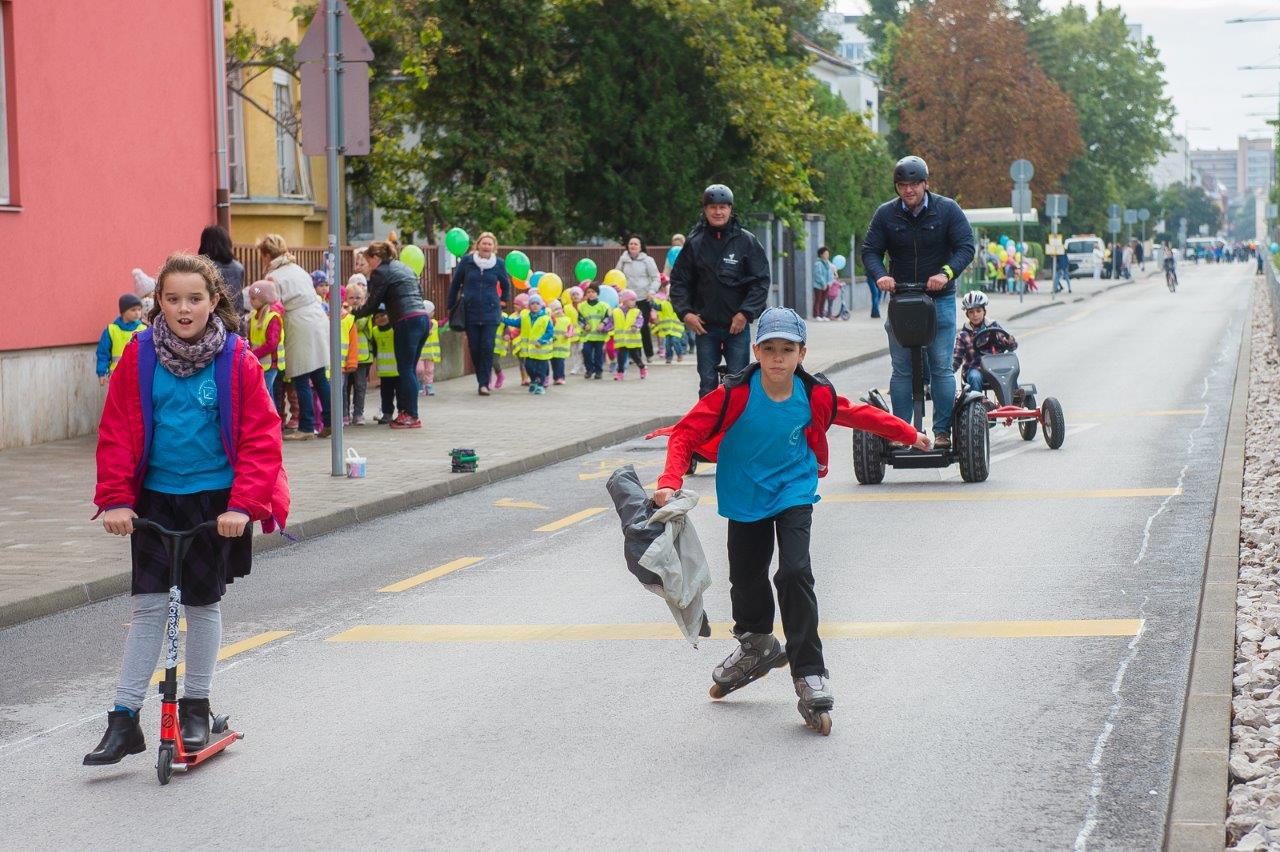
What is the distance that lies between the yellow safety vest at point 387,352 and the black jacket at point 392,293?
0.63 feet

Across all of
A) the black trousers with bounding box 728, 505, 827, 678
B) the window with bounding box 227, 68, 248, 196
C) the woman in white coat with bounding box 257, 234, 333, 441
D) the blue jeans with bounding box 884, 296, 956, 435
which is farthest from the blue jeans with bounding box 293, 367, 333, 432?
the black trousers with bounding box 728, 505, 827, 678

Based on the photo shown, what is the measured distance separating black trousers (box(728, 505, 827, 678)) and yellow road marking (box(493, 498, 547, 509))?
5.97 meters

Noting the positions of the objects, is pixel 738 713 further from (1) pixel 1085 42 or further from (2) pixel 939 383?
(1) pixel 1085 42

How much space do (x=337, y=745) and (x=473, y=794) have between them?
2.61 ft

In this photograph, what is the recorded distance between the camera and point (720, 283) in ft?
42.1

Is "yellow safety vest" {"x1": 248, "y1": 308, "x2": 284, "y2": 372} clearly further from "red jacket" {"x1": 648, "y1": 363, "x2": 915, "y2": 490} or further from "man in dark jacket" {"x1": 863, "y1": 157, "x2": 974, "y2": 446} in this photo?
"red jacket" {"x1": 648, "y1": 363, "x2": 915, "y2": 490}

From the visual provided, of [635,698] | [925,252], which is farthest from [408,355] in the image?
[635,698]

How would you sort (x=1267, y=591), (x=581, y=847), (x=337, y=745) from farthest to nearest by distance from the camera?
(x=1267, y=591) → (x=337, y=745) → (x=581, y=847)

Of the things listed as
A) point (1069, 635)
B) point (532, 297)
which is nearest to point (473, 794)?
point (1069, 635)

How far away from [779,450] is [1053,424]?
27.9ft

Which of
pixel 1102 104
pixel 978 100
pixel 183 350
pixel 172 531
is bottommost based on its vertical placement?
pixel 172 531

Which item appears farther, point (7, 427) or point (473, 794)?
point (7, 427)

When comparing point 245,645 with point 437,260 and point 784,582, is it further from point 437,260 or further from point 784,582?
point 437,260

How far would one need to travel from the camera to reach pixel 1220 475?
481 inches
